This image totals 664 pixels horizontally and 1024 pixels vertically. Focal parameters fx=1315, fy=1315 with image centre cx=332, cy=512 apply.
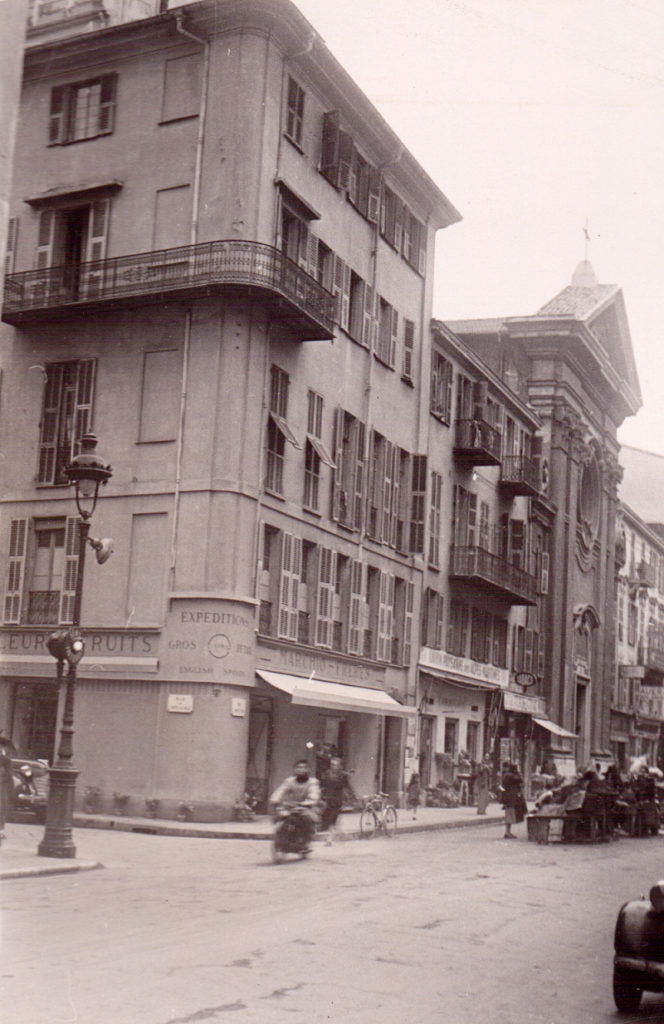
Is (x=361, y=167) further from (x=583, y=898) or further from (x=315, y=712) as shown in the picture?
(x=583, y=898)

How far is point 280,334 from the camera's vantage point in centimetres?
2777

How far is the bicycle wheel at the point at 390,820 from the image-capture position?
2484 cm

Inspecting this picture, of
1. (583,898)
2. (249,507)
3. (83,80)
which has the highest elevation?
(83,80)

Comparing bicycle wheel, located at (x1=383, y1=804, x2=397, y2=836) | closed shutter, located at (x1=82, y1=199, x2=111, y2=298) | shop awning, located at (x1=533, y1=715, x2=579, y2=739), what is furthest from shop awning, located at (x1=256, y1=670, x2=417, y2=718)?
shop awning, located at (x1=533, y1=715, x2=579, y2=739)

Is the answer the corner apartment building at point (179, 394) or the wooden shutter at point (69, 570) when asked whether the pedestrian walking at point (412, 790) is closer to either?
the corner apartment building at point (179, 394)

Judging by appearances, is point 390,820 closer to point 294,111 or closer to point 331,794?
point 331,794

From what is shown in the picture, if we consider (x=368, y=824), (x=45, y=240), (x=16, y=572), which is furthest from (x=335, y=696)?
(x=45, y=240)

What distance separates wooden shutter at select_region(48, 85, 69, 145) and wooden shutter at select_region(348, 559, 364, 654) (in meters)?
11.8

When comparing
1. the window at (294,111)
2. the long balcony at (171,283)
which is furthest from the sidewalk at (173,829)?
the window at (294,111)

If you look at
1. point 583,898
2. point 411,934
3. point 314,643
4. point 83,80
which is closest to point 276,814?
point 583,898

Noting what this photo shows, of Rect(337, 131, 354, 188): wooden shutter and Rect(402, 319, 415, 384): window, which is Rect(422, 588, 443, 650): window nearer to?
Rect(402, 319, 415, 384): window

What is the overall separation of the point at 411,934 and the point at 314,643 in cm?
1794

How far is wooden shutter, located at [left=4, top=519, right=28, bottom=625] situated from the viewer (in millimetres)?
26984

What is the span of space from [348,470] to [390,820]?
29.4 ft
